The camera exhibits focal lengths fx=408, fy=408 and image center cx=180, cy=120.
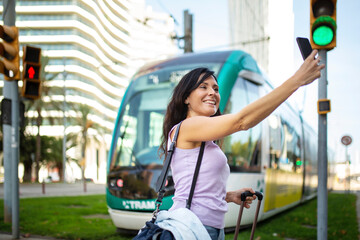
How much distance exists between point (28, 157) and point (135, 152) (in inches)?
1202

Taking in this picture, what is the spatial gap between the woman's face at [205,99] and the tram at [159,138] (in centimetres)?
419

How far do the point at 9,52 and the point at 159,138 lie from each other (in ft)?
9.42

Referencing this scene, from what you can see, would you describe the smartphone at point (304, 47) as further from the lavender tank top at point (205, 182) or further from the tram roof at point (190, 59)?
the tram roof at point (190, 59)

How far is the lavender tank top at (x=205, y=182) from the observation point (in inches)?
74.6

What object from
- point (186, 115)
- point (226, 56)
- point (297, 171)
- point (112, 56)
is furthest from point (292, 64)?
point (112, 56)

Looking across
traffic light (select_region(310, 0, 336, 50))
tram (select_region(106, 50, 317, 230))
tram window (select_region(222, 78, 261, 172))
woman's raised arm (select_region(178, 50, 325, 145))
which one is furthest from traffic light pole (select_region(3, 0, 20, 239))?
woman's raised arm (select_region(178, 50, 325, 145))

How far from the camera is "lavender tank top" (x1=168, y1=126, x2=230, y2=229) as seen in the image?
1.89 meters

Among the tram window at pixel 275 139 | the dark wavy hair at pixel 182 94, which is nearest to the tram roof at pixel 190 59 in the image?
the tram window at pixel 275 139

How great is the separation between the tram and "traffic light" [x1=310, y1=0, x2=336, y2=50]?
2528 millimetres

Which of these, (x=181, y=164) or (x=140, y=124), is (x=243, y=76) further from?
(x=181, y=164)

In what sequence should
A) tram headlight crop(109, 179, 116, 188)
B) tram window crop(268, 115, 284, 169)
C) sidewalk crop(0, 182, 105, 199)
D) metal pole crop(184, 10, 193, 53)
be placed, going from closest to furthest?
tram headlight crop(109, 179, 116, 188)
tram window crop(268, 115, 284, 169)
metal pole crop(184, 10, 193, 53)
sidewalk crop(0, 182, 105, 199)

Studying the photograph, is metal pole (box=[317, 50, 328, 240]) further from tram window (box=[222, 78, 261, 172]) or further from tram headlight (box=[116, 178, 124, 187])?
tram headlight (box=[116, 178, 124, 187])

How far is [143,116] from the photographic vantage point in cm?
742

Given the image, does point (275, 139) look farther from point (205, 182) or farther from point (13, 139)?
point (205, 182)
